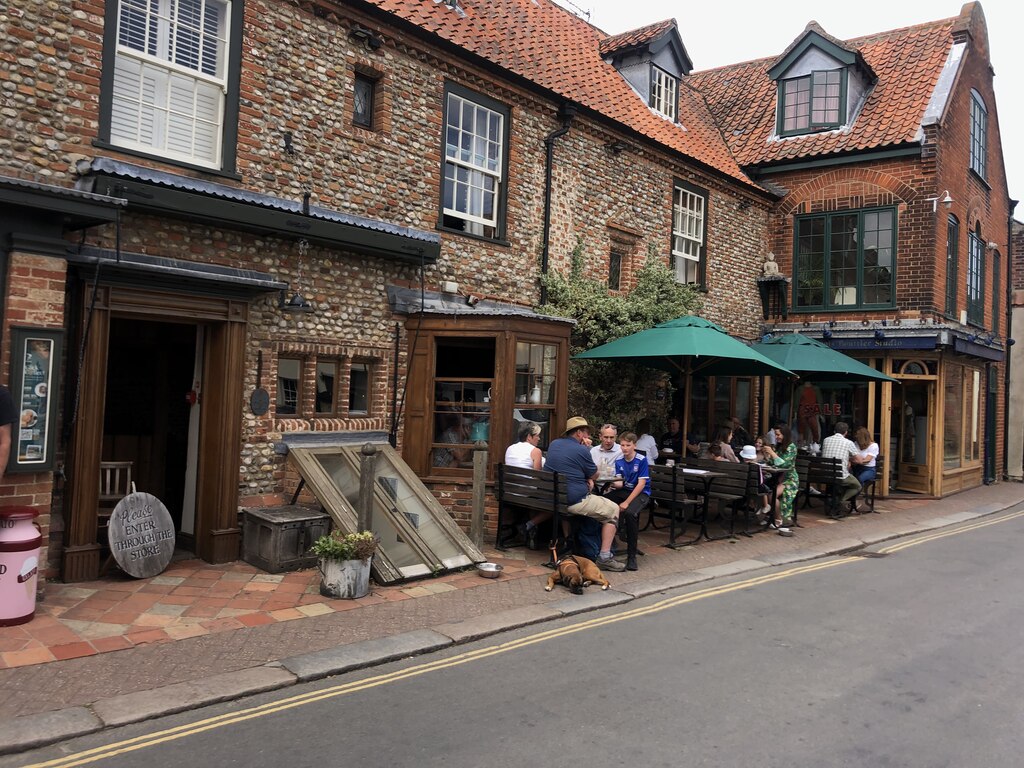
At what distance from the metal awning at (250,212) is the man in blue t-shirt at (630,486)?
3.50m

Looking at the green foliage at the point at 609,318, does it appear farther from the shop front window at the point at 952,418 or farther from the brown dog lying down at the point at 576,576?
the shop front window at the point at 952,418

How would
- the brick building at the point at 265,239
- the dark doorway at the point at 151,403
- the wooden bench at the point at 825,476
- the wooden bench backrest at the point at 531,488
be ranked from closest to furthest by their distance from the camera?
the brick building at the point at 265,239
the wooden bench backrest at the point at 531,488
the dark doorway at the point at 151,403
the wooden bench at the point at 825,476

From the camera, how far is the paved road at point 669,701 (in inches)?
165

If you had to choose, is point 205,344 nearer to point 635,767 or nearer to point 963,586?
point 635,767

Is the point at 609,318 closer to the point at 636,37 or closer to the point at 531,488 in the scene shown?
the point at 531,488

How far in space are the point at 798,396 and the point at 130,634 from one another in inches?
604

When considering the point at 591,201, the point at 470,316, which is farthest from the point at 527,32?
the point at 470,316

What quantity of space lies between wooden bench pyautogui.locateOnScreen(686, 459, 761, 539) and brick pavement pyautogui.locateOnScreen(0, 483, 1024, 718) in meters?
1.74

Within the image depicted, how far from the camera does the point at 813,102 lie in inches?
707

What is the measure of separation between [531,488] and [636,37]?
10727 millimetres

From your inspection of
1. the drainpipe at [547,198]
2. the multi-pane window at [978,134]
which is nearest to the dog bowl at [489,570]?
the drainpipe at [547,198]

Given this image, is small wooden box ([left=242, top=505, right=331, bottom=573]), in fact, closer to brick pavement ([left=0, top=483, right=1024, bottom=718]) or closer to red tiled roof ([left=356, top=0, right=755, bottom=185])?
brick pavement ([left=0, top=483, right=1024, bottom=718])

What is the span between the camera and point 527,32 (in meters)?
13.8

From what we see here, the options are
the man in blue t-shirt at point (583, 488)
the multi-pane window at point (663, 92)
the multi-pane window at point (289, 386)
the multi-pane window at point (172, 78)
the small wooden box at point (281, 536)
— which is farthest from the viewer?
the multi-pane window at point (663, 92)
